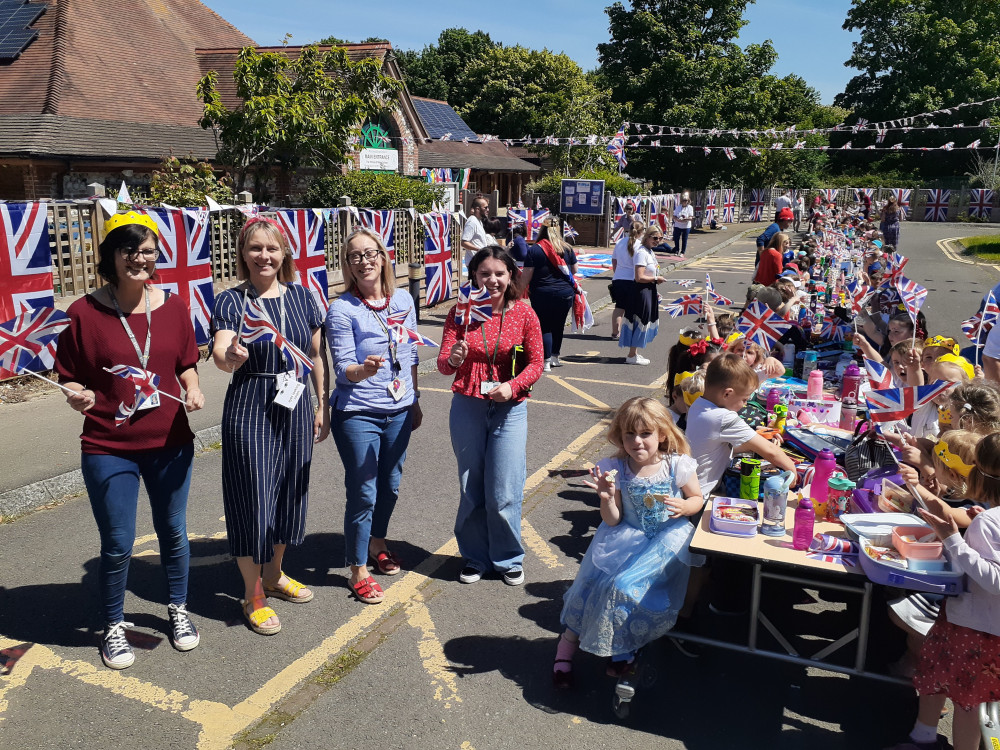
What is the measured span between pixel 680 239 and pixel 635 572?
23.9m

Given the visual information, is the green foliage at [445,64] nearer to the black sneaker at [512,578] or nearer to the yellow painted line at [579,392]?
the yellow painted line at [579,392]

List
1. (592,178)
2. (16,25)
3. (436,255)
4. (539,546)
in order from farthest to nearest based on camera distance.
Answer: (592,178), (16,25), (436,255), (539,546)

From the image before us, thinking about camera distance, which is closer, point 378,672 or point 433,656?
point 378,672

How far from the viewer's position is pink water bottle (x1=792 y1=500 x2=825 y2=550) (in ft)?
11.5

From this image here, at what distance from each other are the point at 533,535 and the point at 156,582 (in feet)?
7.67

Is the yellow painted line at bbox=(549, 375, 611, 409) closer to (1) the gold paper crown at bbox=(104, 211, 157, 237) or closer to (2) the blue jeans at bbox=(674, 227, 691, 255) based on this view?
(1) the gold paper crown at bbox=(104, 211, 157, 237)

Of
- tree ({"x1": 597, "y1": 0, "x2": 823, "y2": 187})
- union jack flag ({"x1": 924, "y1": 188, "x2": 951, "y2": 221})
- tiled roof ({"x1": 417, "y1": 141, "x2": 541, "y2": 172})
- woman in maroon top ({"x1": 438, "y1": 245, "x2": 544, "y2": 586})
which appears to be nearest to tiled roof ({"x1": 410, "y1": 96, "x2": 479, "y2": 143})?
tiled roof ({"x1": 417, "y1": 141, "x2": 541, "y2": 172})

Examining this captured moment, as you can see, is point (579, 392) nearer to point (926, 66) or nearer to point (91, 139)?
point (91, 139)

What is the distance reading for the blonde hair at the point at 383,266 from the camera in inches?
167

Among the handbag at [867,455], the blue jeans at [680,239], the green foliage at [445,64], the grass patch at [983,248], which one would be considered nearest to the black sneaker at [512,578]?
the handbag at [867,455]

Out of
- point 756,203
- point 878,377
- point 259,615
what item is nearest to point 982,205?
point 756,203

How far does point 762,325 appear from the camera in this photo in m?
6.34

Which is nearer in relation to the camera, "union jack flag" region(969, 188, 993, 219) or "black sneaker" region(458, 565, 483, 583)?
"black sneaker" region(458, 565, 483, 583)

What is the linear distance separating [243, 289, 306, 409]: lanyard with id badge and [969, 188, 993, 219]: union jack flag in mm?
55350
